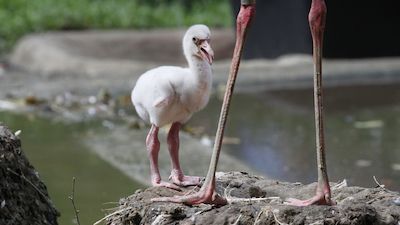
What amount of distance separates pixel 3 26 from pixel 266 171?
405 inches

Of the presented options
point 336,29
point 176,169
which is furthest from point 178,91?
point 336,29

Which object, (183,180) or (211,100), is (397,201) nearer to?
(183,180)

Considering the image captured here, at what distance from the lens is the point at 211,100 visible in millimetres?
9789

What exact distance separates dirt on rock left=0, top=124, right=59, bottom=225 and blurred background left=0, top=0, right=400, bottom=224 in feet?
2.49

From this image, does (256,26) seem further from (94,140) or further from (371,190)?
(371,190)

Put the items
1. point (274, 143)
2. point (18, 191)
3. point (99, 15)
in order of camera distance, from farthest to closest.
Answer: point (99, 15)
point (274, 143)
point (18, 191)

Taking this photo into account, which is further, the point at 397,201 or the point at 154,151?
the point at 154,151

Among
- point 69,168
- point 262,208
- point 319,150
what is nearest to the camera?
point 262,208

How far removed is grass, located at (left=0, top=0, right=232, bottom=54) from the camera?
52.0 ft

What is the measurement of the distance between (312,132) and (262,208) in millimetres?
4800

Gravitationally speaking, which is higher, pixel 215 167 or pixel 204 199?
pixel 215 167

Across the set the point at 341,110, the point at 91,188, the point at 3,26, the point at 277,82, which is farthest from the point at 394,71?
the point at 3,26

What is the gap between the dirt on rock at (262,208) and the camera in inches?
132

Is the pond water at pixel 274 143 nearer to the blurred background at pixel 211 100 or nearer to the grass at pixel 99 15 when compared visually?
the blurred background at pixel 211 100
